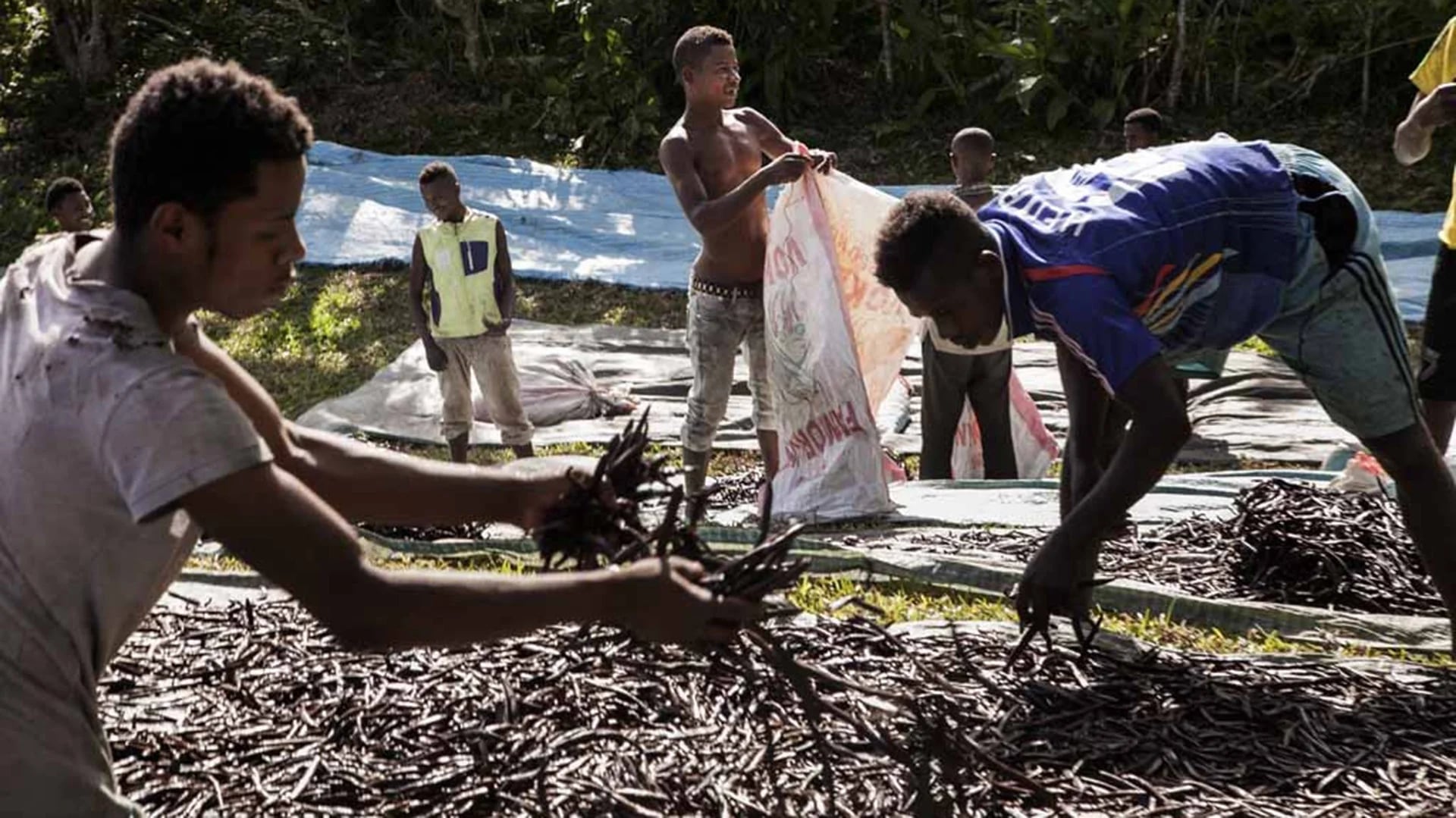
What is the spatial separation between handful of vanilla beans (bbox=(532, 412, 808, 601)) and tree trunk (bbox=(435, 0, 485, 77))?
13.5 meters

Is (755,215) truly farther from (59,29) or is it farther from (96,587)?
(59,29)

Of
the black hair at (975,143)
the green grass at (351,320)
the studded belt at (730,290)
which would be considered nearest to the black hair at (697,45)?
the studded belt at (730,290)

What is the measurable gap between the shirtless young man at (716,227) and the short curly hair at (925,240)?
3.18 m

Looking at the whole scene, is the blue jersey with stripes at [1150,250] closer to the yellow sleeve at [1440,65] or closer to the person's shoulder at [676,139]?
the yellow sleeve at [1440,65]

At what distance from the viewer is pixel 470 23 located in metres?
16.2

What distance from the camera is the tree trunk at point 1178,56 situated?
13.9 meters

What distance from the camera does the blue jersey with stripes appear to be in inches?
166

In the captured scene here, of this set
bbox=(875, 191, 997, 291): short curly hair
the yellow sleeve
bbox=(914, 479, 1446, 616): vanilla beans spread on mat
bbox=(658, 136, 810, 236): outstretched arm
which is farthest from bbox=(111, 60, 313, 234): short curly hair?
the yellow sleeve

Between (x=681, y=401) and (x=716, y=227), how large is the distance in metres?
3.05

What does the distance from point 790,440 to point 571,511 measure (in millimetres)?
4435

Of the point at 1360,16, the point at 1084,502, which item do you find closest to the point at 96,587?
the point at 1084,502

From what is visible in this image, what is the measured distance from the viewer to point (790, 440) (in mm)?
7629

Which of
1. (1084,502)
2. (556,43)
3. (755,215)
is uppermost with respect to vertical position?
(556,43)

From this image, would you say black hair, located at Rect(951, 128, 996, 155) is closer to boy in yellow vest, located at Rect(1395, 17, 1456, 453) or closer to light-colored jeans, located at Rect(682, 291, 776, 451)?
light-colored jeans, located at Rect(682, 291, 776, 451)
